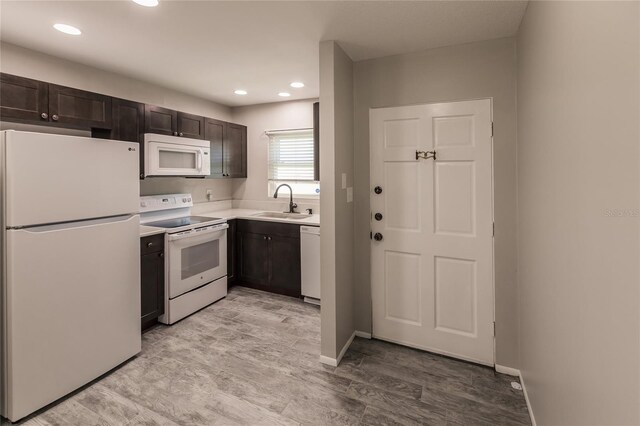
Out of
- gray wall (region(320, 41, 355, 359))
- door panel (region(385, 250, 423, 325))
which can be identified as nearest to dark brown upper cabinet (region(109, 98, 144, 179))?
gray wall (region(320, 41, 355, 359))

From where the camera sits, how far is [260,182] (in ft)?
15.0

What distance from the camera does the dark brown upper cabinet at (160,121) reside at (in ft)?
10.2

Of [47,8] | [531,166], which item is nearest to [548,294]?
[531,166]

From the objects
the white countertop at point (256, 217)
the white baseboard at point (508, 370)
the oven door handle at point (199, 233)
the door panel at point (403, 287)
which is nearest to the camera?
the white baseboard at point (508, 370)

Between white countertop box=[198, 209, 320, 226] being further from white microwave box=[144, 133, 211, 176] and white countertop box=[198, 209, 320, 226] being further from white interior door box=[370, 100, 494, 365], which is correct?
white interior door box=[370, 100, 494, 365]

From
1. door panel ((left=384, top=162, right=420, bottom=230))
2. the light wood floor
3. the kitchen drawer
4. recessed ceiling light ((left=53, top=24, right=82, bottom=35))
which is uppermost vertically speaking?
recessed ceiling light ((left=53, top=24, right=82, bottom=35))

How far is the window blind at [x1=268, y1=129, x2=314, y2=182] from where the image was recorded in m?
4.25

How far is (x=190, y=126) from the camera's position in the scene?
3.60 meters

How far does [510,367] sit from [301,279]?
2121mm

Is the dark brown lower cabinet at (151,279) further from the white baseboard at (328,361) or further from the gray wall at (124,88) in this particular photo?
the white baseboard at (328,361)

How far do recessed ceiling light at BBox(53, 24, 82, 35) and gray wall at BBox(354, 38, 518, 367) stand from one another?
2.20m

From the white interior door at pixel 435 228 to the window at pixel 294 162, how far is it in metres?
1.67

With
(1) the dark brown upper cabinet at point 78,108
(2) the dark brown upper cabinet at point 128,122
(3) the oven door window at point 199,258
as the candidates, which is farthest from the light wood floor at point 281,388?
(1) the dark brown upper cabinet at point 78,108

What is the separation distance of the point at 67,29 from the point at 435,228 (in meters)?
3.06
